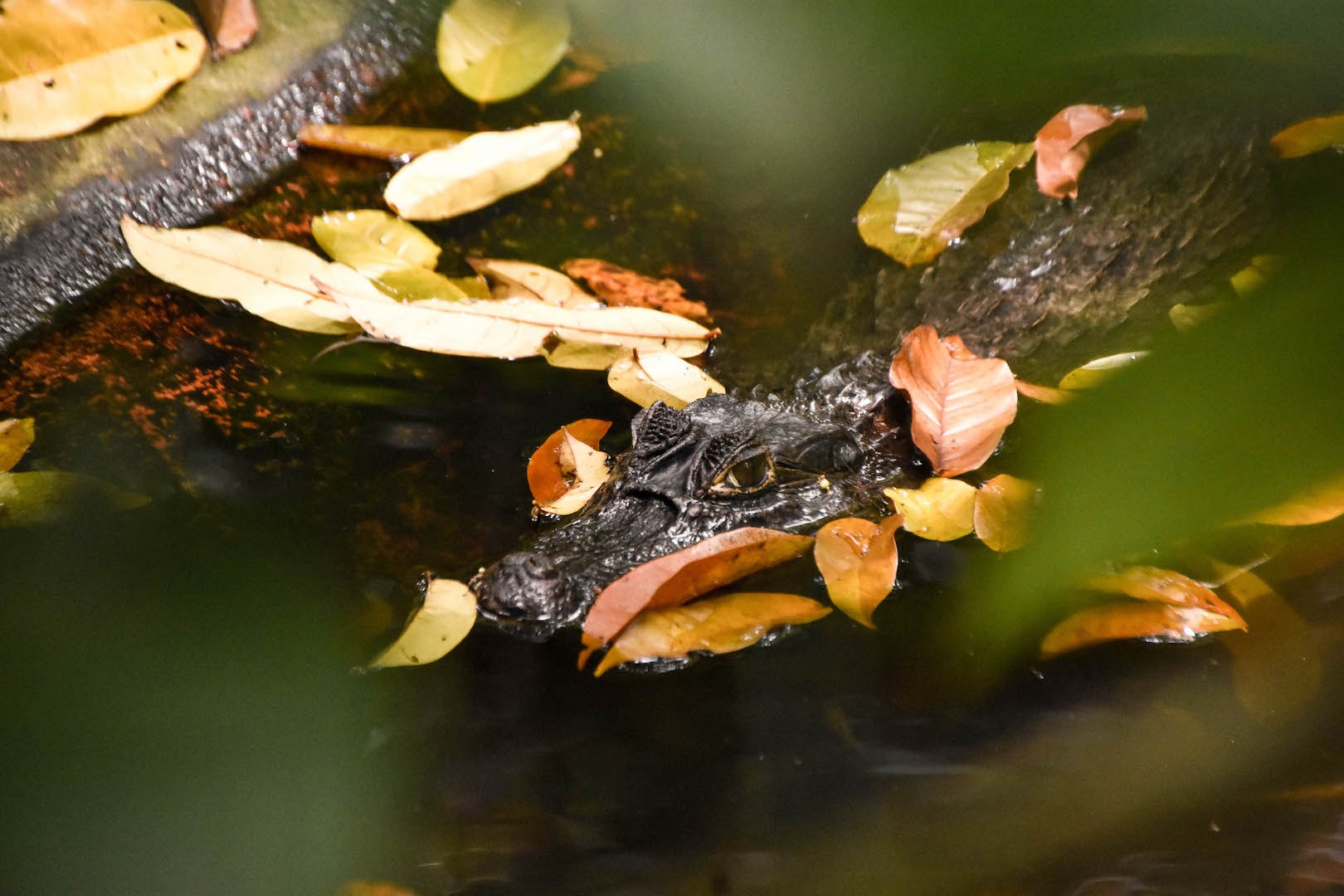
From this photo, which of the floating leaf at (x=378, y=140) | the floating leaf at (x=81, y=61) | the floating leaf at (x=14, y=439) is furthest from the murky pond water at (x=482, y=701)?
the floating leaf at (x=378, y=140)

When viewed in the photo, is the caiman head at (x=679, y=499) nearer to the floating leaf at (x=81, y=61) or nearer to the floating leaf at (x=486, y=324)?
the floating leaf at (x=486, y=324)

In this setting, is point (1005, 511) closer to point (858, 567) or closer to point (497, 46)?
point (858, 567)

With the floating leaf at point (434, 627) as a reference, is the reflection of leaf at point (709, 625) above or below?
above

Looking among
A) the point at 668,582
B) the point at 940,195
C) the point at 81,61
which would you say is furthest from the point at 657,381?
the point at 81,61

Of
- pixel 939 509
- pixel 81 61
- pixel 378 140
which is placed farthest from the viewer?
pixel 378 140

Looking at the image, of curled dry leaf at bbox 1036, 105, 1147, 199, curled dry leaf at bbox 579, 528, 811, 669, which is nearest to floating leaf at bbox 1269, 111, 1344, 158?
curled dry leaf at bbox 1036, 105, 1147, 199

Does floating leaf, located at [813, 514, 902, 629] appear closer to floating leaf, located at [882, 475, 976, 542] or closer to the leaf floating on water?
floating leaf, located at [882, 475, 976, 542]
